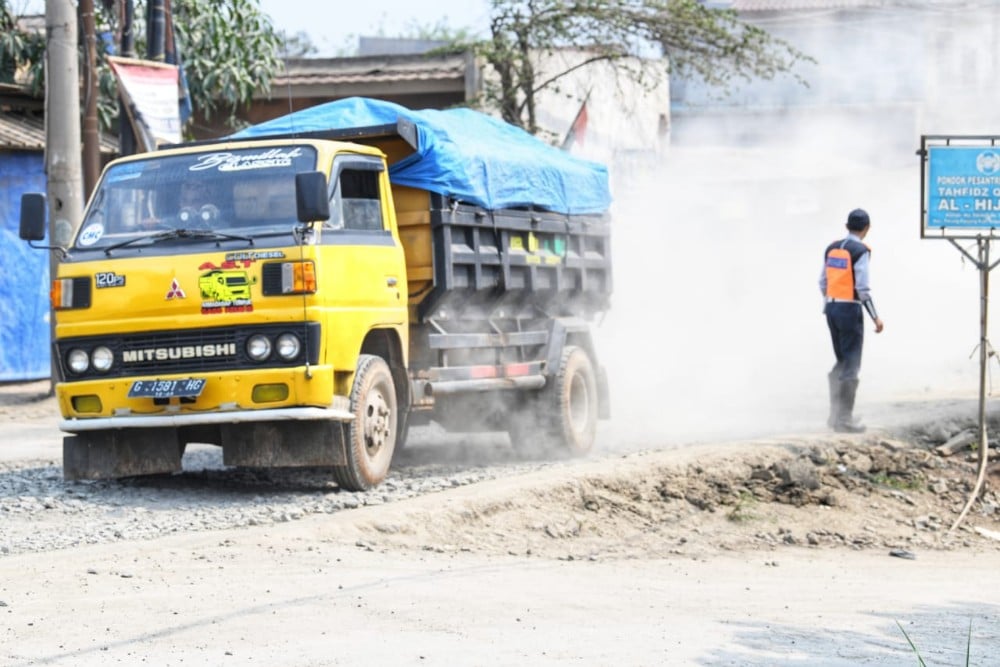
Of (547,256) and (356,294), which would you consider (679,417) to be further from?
(356,294)

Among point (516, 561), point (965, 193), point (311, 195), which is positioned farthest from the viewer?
point (965, 193)

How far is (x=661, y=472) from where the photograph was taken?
1132cm

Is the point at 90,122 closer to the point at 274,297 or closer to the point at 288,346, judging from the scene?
the point at 274,297

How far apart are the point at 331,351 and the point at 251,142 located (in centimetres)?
171

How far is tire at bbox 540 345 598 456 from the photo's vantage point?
517 inches

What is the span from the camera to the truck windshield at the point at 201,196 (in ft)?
34.1

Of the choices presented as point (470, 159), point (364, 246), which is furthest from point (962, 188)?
point (364, 246)

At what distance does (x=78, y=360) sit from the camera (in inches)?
404

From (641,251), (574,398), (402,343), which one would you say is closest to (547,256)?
(574,398)

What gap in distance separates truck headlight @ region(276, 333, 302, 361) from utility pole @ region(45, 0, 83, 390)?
7521 millimetres

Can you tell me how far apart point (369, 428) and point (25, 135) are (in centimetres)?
1186

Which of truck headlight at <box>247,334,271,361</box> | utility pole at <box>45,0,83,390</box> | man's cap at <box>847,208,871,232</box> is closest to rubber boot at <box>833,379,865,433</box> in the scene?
man's cap at <box>847,208,871,232</box>

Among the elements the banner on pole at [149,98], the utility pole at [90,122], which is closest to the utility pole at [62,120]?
the banner on pole at [149,98]

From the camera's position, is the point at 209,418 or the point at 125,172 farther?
the point at 125,172
